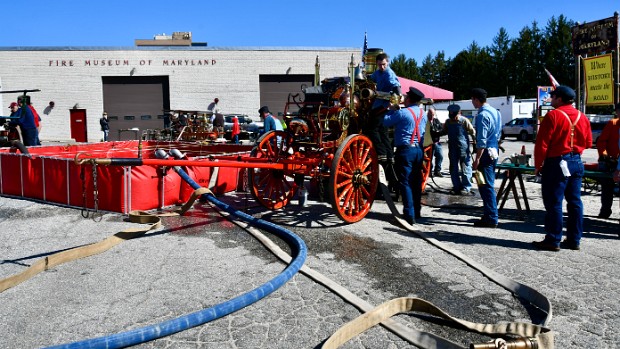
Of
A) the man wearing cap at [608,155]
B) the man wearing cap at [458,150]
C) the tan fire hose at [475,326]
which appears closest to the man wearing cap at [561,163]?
the tan fire hose at [475,326]

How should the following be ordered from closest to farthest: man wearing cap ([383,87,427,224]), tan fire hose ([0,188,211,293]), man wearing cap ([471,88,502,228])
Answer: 1. tan fire hose ([0,188,211,293])
2. man wearing cap ([471,88,502,228])
3. man wearing cap ([383,87,427,224])

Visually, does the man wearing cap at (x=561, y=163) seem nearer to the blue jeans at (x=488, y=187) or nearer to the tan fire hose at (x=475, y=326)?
the blue jeans at (x=488, y=187)

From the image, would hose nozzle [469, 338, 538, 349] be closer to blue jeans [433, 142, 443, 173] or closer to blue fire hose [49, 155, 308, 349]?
blue fire hose [49, 155, 308, 349]

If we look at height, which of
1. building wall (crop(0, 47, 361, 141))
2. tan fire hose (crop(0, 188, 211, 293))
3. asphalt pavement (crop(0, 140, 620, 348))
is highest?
building wall (crop(0, 47, 361, 141))

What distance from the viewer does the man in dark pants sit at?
751 cm

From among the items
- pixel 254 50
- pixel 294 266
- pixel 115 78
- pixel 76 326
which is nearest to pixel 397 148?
pixel 294 266

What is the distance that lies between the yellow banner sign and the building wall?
22.4 meters

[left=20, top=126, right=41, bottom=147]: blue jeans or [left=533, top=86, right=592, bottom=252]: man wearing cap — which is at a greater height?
[left=20, top=126, right=41, bottom=147]: blue jeans

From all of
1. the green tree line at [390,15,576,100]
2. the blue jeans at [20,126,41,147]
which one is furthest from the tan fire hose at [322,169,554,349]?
the green tree line at [390,15,576,100]

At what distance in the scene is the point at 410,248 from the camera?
569cm

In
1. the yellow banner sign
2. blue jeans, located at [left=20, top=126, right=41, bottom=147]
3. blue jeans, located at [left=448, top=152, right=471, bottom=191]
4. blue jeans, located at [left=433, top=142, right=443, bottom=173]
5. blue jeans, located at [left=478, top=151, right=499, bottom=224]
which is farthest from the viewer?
blue jeans, located at [left=20, top=126, right=41, bottom=147]

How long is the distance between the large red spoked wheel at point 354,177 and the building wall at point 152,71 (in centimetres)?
2626

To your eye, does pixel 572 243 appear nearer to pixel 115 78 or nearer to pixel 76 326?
pixel 76 326

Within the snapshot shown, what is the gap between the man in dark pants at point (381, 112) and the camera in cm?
751
